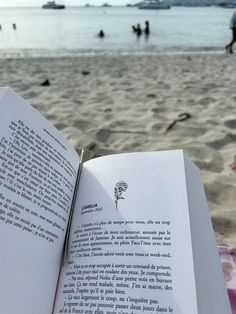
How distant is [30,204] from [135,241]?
0.69 ft

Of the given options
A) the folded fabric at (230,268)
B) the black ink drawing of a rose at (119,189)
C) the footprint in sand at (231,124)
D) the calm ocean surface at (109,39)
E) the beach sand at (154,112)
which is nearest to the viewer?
the black ink drawing of a rose at (119,189)

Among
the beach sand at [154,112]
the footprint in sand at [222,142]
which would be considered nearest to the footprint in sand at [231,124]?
the beach sand at [154,112]

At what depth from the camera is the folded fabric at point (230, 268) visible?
1005 mm

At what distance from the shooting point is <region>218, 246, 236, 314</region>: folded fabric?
3.30ft

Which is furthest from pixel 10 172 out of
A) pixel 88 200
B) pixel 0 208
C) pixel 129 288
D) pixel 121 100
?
pixel 121 100

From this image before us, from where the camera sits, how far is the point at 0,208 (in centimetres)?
72

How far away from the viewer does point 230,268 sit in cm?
113

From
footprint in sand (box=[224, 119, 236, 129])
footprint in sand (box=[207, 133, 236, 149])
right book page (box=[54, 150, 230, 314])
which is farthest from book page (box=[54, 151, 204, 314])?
footprint in sand (box=[224, 119, 236, 129])

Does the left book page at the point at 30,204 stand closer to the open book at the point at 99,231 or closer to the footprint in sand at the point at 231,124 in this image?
the open book at the point at 99,231

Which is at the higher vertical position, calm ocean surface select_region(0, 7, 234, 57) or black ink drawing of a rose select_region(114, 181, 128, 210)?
calm ocean surface select_region(0, 7, 234, 57)

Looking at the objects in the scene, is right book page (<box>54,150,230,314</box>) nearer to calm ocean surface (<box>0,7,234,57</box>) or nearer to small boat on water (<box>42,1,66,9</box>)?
calm ocean surface (<box>0,7,234,57</box>)

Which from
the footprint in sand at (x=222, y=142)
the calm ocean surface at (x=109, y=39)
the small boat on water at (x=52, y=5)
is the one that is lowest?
the footprint in sand at (x=222, y=142)

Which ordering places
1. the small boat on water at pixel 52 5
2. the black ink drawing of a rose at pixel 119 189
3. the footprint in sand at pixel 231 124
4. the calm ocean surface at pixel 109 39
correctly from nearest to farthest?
the black ink drawing of a rose at pixel 119 189 → the footprint in sand at pixel 231 124 → the calm ocean surface at pixel 109 39 → the small boat on water at pixel 52 5

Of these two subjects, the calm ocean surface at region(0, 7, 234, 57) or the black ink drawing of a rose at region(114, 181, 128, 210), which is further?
the calm ocean surface at region(0, 7, 234, 57)
